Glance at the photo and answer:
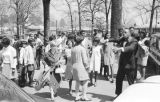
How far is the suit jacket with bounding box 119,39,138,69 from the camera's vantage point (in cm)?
675

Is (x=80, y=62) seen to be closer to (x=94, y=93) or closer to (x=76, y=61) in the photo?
(x=76, y=61)

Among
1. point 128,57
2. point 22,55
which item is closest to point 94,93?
point 128,57

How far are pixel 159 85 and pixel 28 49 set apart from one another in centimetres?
670

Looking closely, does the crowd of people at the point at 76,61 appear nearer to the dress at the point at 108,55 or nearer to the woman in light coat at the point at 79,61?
the woman in light coat at the point at 79,61

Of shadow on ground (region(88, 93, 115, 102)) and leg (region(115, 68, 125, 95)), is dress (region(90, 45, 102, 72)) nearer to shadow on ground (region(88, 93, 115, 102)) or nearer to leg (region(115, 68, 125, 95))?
shadow on ground (region(88, 93, 115, 102))

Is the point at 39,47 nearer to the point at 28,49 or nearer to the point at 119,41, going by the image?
the point at 28,49

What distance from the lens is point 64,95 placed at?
8219mm

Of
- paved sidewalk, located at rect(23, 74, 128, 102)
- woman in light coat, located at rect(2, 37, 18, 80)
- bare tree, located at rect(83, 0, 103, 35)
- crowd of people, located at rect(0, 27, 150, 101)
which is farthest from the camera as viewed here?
bare tree, located at rect(83, 0, 103, 35)

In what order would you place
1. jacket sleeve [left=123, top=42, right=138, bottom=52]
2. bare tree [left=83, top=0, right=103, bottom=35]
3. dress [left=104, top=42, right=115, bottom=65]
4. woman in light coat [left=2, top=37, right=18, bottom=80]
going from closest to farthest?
1. jacket sleeve [left=123, top=42, right=138, bottom=52]
2. woman in light coat [left=2, top=37, right=18, bottom=80]
3. dress [left=104, top=42, right=115, bottom=65]
4. bare tree [left=83, top=0, right=103, bottom=35]

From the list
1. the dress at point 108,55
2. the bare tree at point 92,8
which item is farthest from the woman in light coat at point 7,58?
the bare tree at point 92,8

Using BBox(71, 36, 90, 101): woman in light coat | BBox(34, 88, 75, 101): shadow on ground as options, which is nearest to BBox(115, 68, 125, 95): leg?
BBox(71, 36, 90, 101): woman in light coat

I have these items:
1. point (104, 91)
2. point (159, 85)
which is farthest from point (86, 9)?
point (159, 85)

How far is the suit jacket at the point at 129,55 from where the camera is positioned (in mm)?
6750

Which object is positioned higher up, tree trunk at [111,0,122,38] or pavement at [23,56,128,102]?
tree trunk at [111,0,122,38]
